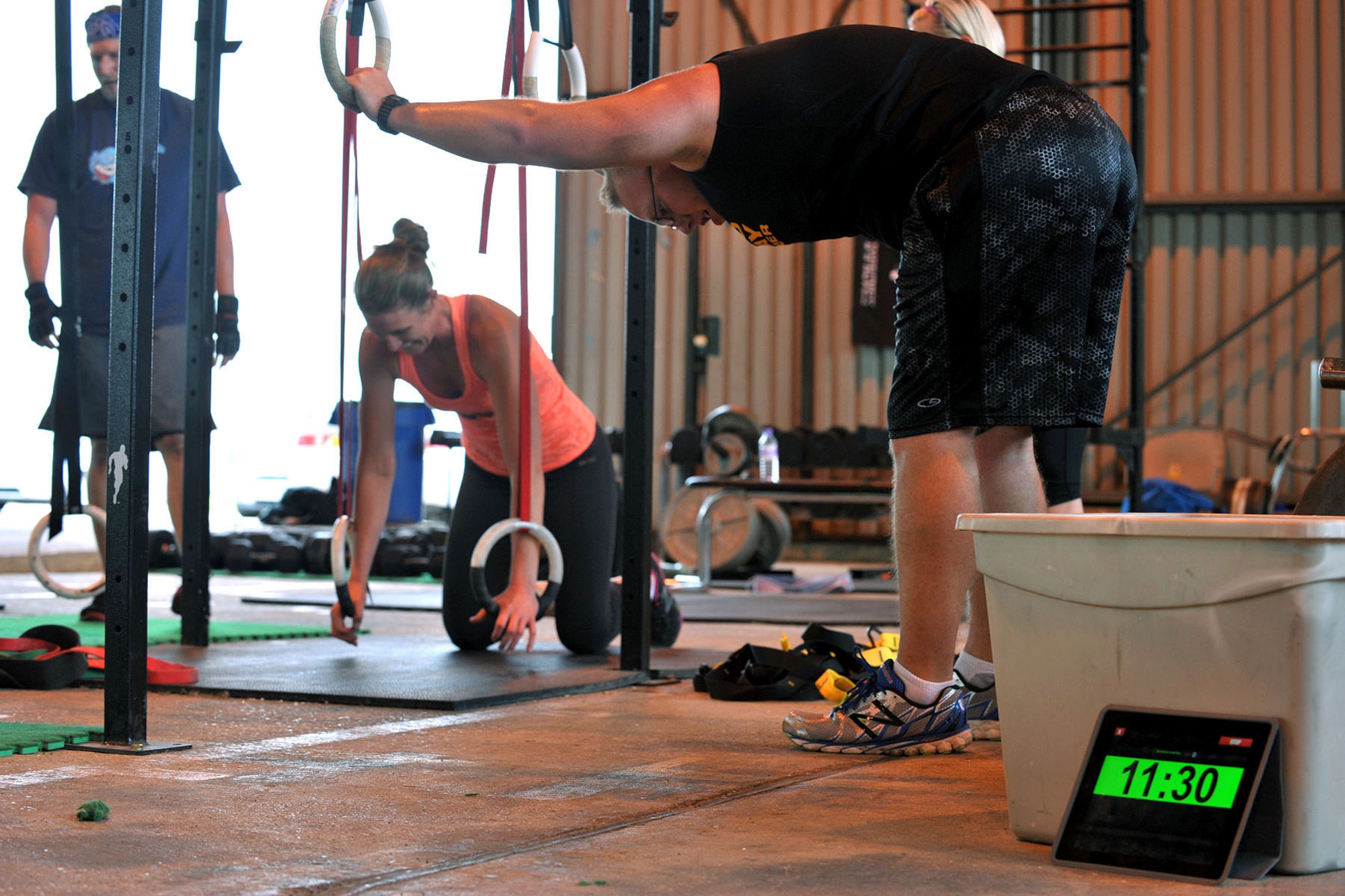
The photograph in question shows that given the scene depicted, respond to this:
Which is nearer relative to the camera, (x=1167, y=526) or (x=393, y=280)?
(x=1167, y=526)

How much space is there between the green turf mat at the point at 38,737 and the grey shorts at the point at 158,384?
75.2 inches

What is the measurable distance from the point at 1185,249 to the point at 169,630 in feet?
28.1

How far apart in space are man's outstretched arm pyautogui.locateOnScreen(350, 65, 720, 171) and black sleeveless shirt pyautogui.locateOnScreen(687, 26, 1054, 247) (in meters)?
0.09

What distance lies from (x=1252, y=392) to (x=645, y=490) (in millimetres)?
8378

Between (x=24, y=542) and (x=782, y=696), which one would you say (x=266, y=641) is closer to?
(x=782, y=696)

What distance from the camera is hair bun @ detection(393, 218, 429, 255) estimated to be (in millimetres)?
2844

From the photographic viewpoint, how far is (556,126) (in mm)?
1548

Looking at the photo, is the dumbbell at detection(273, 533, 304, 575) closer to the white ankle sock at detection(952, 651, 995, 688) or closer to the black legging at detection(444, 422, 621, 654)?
the black legging at detection(444, 422, 621, 654)

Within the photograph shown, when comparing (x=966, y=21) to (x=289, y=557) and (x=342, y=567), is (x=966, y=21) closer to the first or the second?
(x=342, y=567)

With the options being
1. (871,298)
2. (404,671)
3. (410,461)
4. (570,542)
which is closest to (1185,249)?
(871,298)

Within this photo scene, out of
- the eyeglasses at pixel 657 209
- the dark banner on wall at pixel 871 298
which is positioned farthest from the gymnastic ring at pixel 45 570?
the dark banner on wall at pixel 871 298

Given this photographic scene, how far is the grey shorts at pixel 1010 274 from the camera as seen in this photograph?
161 cm

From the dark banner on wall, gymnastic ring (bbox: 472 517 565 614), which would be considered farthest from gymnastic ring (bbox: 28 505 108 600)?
the dark banner on wall

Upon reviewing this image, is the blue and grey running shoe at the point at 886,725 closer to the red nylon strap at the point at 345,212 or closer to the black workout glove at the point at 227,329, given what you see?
the red nylon strap at the point at 345,212
